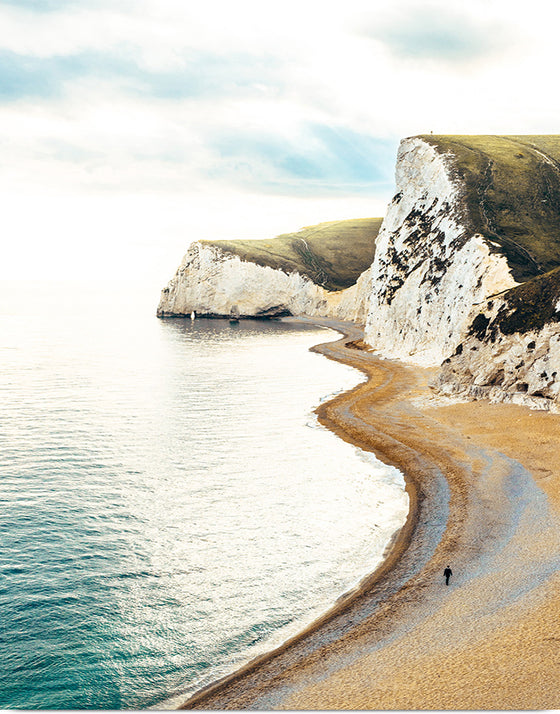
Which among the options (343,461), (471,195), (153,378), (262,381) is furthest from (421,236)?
(343,461)

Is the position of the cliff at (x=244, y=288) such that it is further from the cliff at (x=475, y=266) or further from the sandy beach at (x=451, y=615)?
the sandy beach at (x=451, y=615)

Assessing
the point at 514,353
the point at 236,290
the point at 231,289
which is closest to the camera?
the point at 514,353

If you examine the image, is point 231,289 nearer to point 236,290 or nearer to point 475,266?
point 236,290

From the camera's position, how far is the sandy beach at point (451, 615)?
13.6 m

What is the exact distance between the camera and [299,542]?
23281 millimetres

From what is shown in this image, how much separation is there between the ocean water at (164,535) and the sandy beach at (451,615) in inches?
48.4

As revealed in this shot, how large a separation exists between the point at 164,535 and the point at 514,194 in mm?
78450

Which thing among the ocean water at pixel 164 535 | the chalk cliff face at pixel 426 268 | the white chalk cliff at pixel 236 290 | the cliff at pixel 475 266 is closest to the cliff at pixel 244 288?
the white chalk cliff at pixel 236 290

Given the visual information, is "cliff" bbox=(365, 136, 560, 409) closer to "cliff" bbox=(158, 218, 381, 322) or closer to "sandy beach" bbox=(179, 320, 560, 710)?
"sandy beach" bbox=(179, 320, 560, 710)

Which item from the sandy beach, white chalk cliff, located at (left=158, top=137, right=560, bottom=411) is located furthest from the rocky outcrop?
the sandy beach

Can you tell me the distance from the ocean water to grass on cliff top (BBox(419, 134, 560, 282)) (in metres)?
35.5

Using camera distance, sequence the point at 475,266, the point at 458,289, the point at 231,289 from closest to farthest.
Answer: the point at 475,266, the point at 458,289, the point at 231,289

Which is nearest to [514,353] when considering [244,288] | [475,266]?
[475,266]

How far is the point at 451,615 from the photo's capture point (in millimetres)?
16922
